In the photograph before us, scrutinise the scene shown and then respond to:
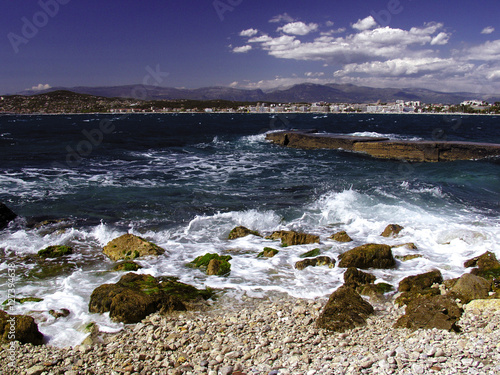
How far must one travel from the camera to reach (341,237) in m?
9.43

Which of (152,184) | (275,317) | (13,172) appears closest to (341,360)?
(275,317)

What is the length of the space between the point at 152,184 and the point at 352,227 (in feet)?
33.8

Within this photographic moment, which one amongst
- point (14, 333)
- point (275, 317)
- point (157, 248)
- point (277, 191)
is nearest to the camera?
point (14, 333)

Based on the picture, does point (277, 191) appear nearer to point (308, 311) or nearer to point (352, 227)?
point (352, 227)

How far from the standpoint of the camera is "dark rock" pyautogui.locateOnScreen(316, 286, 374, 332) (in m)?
5.12

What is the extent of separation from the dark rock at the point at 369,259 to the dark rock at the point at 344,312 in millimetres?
1756

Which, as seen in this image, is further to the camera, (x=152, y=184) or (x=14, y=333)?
(x=152, y=184)

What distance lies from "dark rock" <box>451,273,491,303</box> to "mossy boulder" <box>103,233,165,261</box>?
6.50 meters

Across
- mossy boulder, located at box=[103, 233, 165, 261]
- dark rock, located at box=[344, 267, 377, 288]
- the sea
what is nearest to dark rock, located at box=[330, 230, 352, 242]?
the sea

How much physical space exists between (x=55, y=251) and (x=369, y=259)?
760 centimetres

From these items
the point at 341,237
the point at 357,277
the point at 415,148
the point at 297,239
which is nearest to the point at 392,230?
the point at 341,237

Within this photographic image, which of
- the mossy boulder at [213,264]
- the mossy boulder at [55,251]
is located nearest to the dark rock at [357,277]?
the mossy boulder at [213,264]

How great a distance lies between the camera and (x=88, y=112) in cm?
18788

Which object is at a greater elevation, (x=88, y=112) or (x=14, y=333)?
(x=88, y=112)
